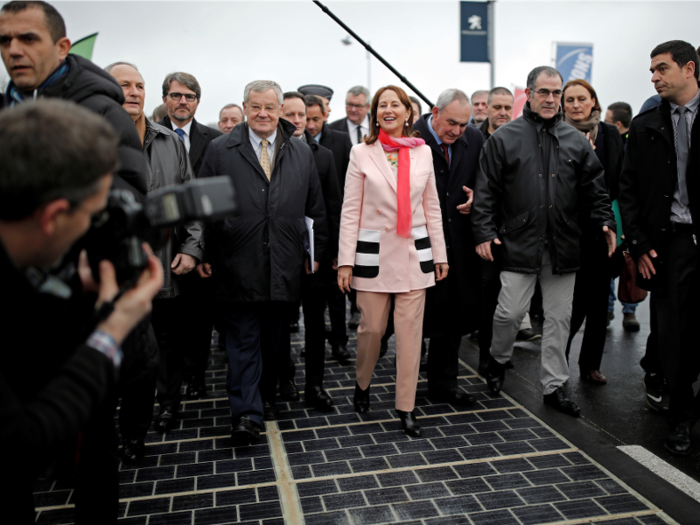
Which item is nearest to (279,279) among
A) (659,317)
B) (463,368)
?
(463,368)

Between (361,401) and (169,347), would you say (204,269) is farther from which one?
(361,401)

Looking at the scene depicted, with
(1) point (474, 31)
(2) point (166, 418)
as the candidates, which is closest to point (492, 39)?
(1) point (474, 31)

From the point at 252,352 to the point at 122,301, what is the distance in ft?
9.56

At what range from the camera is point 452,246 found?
5203 millimetres

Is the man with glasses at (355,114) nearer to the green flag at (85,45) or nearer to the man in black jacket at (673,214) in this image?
the man in black jacket at (673,214)

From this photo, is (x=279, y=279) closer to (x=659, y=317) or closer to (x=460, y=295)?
(x=460, y=295)

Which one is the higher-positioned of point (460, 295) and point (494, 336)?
point (460, 295)

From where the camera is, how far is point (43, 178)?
1469mm

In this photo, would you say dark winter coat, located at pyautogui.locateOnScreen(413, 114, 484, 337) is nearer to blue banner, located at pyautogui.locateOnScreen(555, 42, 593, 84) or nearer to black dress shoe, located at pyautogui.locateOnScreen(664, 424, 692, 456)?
black dress shoe, located at pyautogui.locateOnScreen(664, 424, 692, 456)

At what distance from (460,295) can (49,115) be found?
13.4ft

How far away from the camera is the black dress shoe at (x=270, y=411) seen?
4684 millimetres

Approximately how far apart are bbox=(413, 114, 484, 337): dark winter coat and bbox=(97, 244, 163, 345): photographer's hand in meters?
3.65

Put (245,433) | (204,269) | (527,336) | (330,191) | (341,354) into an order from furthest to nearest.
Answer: (527,336) < (341,354) < (330,191) < (204,269) < (245,433)

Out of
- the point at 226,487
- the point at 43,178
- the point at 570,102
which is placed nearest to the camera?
the point at 43,178
